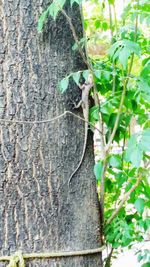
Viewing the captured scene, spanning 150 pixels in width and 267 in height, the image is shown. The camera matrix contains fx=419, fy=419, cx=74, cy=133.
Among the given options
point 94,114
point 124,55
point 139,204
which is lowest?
point 139,204

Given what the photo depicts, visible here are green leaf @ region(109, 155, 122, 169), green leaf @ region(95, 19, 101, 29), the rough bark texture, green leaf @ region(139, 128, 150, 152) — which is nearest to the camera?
green leaf @ region(139, 128, 150, 152)

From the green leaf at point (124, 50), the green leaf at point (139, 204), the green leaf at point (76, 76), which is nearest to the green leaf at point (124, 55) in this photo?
the green leaf at point (124, 50)

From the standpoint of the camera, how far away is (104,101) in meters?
1.06

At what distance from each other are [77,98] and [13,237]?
350 millimetres

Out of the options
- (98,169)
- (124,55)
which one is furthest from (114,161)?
(124,55)

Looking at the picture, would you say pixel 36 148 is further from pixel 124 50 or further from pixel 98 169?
pixel 124 50

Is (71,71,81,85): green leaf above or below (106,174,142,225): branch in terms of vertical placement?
above

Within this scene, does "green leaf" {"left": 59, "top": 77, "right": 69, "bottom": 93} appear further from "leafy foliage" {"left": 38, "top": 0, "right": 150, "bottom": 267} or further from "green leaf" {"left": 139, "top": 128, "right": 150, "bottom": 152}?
"green leaf" {"left": 139, "top": 128, "right": 150, "bottom": 152}

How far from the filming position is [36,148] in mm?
923

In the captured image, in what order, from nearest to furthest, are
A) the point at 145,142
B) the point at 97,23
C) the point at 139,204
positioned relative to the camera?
the point at 145,142 → the point at 139,204 → the point at 97,23

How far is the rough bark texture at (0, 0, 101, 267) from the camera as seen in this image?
904mm

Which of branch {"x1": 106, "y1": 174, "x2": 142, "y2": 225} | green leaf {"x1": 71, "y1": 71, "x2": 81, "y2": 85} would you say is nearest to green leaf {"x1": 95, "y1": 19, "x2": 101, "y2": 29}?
green leaf {"x1": 71, "y1": 71, "x2": 81, "y2": 85}

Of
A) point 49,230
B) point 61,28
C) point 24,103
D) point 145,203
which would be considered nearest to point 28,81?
point 24,103

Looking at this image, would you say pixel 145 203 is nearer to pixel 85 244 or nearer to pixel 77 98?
pixel 85 244
